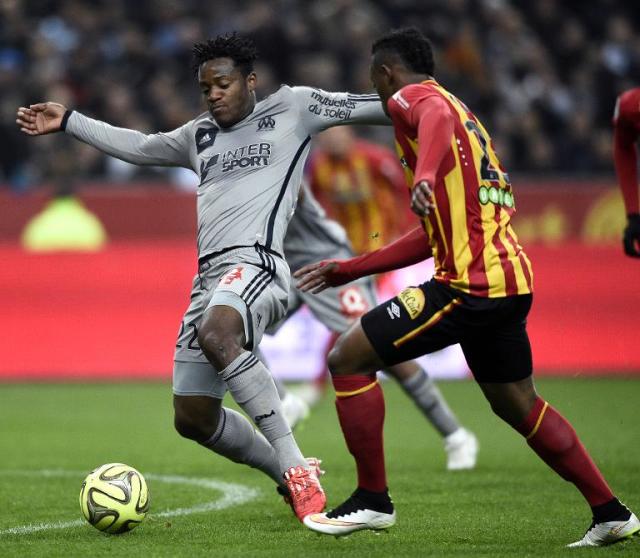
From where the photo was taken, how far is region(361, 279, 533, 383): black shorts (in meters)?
5.35

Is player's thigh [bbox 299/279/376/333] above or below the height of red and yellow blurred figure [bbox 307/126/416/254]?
below

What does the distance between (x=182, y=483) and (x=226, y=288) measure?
2.12m

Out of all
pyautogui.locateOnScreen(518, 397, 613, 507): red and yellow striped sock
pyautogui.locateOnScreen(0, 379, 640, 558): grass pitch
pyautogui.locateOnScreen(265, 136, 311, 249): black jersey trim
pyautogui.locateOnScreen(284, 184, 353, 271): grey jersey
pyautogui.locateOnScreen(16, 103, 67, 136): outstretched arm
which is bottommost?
pyautogui.locateOnScreen(0, 379, 640, 558): grass pitch

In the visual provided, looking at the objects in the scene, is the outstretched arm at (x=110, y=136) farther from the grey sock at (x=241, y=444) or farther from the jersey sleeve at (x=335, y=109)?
the grey sock at (x=241, y=444)

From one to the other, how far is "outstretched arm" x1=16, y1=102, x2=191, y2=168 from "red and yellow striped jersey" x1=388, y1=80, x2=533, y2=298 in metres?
1.58

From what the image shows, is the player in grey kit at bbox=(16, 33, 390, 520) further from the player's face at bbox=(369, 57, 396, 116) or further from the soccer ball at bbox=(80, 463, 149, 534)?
the player's face at bbox=(369, 57, 396, 116)

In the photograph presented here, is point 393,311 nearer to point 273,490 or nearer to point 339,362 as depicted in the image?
point 339,362

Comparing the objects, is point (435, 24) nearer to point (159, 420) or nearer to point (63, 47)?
point (63, 47)

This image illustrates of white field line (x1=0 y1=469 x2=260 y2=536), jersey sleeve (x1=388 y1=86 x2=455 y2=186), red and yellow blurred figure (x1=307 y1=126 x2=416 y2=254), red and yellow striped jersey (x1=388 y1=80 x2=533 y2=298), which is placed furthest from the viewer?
red and yellow blurred figure (x1=307 y1=126 x2=416 y2=254)

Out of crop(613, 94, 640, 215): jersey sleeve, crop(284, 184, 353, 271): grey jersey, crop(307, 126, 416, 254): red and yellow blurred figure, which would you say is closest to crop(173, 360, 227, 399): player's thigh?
crop(613, 94, 640, 215): jersey sleeve

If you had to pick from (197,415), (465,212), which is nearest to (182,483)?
(197,415)

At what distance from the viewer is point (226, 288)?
596cm

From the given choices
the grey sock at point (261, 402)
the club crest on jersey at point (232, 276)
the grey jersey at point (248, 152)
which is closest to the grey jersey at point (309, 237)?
the grey jersey at point (248, 152)

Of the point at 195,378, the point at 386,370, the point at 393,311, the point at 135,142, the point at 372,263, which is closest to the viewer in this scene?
the point at 393,311
